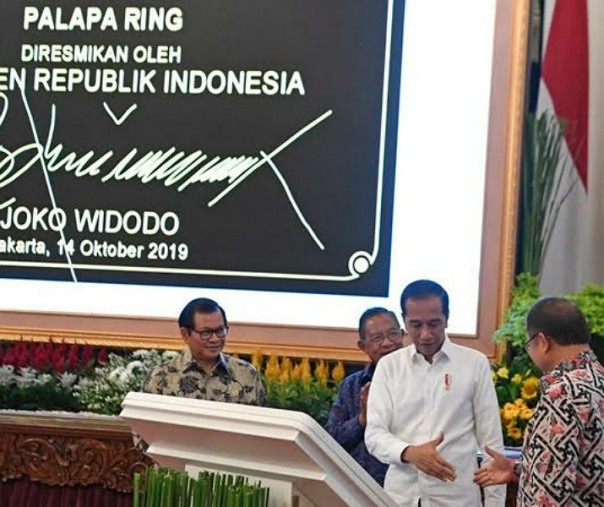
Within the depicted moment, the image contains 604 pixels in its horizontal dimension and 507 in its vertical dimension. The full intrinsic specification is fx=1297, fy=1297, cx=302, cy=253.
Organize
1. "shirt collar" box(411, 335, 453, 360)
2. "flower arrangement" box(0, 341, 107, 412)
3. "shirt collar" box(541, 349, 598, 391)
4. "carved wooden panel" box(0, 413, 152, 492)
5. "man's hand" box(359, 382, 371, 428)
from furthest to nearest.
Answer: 1. "flower arrangement" box(0, 341, 107, 412)
2. "carved wooden panel" box(0, 413, 152, 492)
3. "man's hand" box(359, 382, 371, 428)
4. "shirt collar" box(411, 335, 453, 360)
5. "shirt collar" box(541, 349, 598, 391)

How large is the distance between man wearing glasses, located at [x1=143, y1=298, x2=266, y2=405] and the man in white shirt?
20.4 inches

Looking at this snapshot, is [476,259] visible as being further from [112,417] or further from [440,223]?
[112,417]

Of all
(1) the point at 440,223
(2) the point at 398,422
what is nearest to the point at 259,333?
(1) the point at 440,223

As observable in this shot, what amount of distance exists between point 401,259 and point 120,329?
140cm

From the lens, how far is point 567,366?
3.17 m

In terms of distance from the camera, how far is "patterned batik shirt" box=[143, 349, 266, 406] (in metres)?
4.31

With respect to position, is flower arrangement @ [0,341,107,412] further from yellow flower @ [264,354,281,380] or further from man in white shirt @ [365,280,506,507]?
man in white shirt @ [365,280,506,507]

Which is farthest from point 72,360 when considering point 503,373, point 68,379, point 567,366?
point 567,366

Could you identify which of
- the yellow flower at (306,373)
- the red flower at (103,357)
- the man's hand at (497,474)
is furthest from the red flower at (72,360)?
the man's hand at (497,474)

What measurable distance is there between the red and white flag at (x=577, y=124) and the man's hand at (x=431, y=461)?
2883 millimetres

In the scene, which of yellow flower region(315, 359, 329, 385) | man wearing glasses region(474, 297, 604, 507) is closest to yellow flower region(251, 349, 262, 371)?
yellow flower region(315, 359, 329, 385)

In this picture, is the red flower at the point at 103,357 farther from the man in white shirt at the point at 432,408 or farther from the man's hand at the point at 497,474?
the man's hand at the point at 497,474

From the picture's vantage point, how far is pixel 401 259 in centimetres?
612

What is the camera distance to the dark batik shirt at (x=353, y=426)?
4270mm
